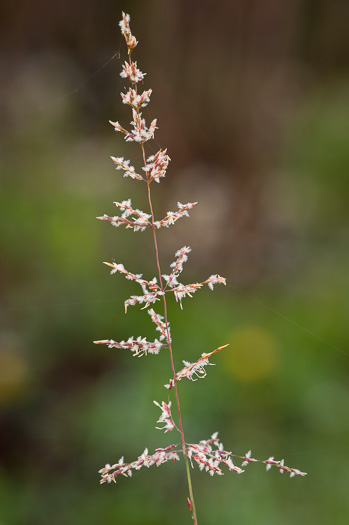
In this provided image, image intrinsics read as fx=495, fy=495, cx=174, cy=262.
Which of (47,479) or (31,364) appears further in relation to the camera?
(31,364)

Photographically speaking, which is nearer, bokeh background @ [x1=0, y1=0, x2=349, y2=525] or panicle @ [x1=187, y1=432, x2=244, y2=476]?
panicle @ [x1=187, y1=432, x2=244, y2=476]

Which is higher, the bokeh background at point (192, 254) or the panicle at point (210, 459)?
the bokeh background at point (192, 254)

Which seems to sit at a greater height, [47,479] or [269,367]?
[269,367]

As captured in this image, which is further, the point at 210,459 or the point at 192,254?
the point at 192,254

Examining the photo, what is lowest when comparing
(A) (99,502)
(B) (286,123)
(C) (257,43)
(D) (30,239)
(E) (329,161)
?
(A) (99,502)

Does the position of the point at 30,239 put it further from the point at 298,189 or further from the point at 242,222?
the point at 298,189

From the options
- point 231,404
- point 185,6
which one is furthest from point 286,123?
point 231,404

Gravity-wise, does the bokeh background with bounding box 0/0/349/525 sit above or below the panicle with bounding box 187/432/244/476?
above

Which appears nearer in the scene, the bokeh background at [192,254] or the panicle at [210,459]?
the panicle at [210,459]
